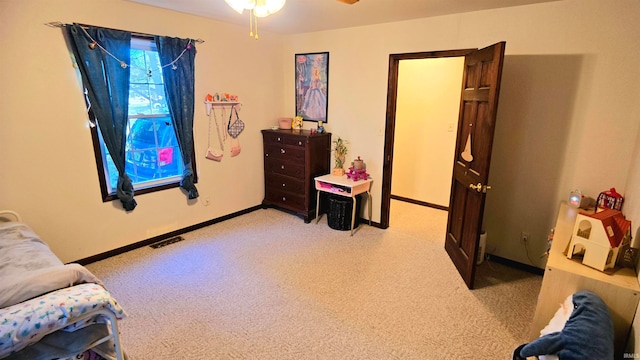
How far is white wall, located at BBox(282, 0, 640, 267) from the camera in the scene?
2.36 metres

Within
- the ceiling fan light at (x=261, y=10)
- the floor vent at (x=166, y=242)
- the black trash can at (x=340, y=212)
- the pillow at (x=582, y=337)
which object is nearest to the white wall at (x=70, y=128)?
the floor vent at (x=166, y=242)

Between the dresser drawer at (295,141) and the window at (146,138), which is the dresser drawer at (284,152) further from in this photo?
the window at (146,138)

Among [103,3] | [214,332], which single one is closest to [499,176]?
[214,332]

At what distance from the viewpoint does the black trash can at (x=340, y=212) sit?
3.73 m

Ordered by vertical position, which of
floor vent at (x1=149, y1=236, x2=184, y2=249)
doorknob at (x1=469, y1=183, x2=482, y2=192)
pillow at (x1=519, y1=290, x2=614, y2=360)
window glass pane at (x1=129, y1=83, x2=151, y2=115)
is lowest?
floor vent at (x1=149, y1=236, x2=184, y2=249)

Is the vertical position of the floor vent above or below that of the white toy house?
below

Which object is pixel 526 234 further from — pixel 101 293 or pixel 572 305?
pixel 101 293

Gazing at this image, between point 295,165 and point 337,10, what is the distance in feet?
5.98

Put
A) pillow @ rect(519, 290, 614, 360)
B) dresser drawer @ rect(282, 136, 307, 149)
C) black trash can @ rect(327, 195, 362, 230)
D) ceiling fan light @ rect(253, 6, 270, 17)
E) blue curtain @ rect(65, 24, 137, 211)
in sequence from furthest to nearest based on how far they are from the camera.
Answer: dresser drawer @ rect(282, 136, 307, 149), black trash can @ rect(327, 195, 362, 230), blue curtain @ rect(65, 24, 137, 211), ceiling fan light @ rect(253, 6, 270, 17), pillow @ rect(519, 290, 614, 360)

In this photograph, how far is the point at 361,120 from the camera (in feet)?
12.5

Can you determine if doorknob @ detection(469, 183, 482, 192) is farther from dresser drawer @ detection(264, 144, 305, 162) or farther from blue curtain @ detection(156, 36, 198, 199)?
blue curtain @ detection(156, 36, 198, 199)

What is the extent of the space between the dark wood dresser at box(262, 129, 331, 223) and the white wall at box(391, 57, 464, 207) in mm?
1368

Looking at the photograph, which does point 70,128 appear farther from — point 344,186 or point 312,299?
point 344,186

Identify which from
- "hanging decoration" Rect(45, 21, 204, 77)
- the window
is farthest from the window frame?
"hanging decoration" Rect(45, 21, 204, 77)
